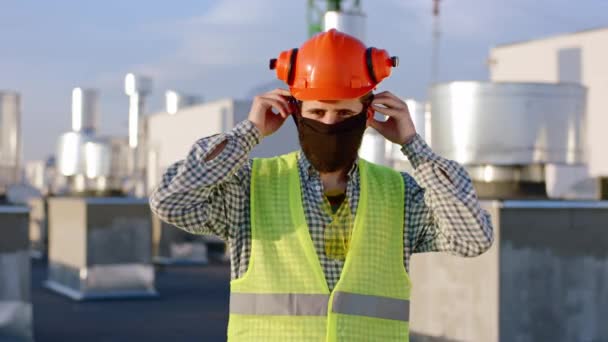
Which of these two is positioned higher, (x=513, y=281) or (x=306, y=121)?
(x=306, y=121)

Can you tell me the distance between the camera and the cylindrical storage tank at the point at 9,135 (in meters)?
15.1

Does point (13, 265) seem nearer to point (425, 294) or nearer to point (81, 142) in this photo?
point (425, 294)

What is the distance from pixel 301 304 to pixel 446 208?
0.55 metres

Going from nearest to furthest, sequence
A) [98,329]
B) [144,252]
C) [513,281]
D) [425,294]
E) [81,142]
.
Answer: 1. [513,281]
2. [425,294]
3. [98,329]
4. [144,252]
5. [81,142]

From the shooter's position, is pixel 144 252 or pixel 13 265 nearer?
pixel 13 265

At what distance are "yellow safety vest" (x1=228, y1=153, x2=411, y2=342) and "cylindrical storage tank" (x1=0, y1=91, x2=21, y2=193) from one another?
12.3 metres

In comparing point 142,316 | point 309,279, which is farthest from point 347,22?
point 309,279

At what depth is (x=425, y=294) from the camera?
990 cm

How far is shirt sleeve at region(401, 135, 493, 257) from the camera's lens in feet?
10.6

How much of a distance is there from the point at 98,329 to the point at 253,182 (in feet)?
34.7

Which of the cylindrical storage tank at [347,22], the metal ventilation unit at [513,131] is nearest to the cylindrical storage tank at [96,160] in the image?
the cylindrical storage tank at [347,22]

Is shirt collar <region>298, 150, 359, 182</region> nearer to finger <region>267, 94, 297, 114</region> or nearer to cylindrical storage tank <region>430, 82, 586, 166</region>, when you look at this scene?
finger <region>267, 94, 297, 114</region>

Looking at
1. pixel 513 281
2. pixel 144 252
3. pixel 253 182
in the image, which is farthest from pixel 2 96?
pixel 253 182

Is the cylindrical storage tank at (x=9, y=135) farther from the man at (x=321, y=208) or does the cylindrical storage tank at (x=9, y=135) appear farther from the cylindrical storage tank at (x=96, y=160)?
the man at (x=321, y=208)
